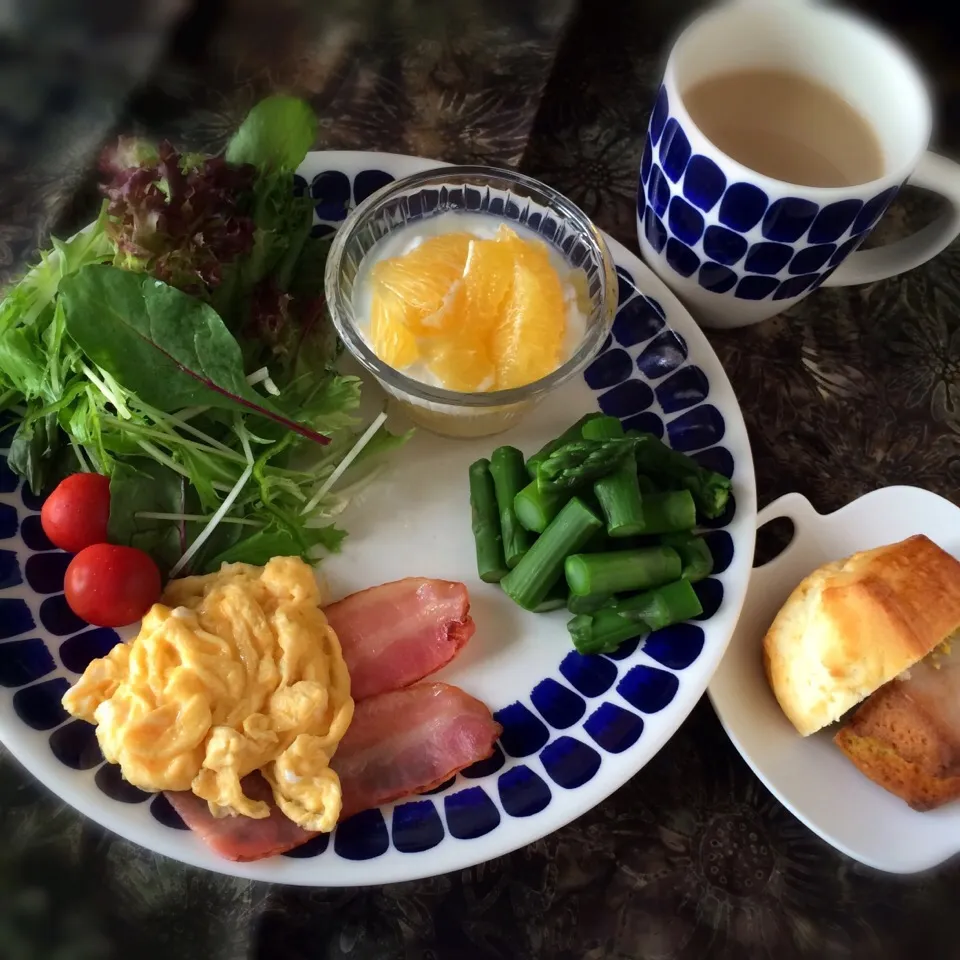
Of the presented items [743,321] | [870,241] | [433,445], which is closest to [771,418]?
[743,321]

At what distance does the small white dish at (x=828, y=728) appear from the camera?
1.61 metres

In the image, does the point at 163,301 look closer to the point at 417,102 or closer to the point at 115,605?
the point at 115,605

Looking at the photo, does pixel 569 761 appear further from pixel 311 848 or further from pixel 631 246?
pixel 631 246

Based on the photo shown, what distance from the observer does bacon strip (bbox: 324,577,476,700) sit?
1.65 meters

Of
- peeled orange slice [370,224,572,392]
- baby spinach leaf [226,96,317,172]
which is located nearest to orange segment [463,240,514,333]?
peeled orange slice [370,224,572,392]

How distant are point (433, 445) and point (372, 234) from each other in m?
0.48

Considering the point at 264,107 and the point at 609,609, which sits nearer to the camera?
the point at 609,609

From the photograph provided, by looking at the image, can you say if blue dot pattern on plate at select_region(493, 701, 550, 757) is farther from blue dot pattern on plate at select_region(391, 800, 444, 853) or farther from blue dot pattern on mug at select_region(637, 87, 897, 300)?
blue dot pattern on mug at select_region(637, 87, 897, 300)

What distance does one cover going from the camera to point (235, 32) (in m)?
2.45

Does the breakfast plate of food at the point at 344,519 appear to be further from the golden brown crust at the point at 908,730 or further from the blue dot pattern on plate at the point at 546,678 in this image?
the golden brown crust at the point at 908,730

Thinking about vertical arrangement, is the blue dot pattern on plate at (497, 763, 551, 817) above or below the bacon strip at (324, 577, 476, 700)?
below

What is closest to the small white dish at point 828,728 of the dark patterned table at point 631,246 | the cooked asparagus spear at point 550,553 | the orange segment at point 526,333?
the dark patterned table at point 631,246

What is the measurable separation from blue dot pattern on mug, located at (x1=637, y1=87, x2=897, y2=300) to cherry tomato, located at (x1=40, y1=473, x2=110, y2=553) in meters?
1.28

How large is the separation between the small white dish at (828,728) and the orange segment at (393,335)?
2.74 ft
